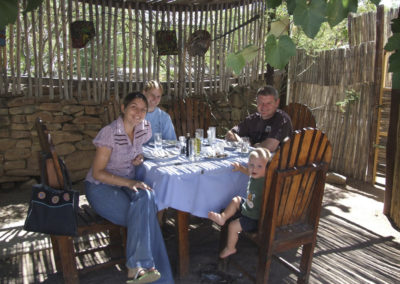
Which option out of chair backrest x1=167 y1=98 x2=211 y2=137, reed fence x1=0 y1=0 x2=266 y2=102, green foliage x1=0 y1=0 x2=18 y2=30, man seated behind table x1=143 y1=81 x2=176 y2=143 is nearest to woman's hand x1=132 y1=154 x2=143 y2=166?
man seated behind table x1=143 y1=81 x2=176 y2=143

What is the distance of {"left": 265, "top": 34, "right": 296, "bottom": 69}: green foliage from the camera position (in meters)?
1.27

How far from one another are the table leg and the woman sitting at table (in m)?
0.19

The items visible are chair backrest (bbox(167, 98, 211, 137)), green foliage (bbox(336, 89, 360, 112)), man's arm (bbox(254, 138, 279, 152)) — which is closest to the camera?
man's arm (bbox(254, 138, 279, 152))

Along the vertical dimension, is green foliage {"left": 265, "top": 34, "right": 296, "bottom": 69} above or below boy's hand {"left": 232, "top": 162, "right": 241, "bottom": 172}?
above

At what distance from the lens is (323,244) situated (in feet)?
11.4

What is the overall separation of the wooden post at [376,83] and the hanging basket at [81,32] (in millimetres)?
3856

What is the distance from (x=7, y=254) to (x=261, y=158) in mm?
2372

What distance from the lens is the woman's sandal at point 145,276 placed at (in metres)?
2.33

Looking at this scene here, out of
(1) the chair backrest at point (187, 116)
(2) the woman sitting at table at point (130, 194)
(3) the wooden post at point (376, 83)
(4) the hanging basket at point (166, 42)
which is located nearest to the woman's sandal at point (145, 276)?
(2) the woman sitting at table at point (130, 194)

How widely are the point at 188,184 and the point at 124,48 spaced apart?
3031 millimetres

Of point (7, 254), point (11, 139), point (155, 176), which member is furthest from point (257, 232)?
point (11, 139)

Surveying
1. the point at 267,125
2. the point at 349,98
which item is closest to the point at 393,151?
the point at 267,125

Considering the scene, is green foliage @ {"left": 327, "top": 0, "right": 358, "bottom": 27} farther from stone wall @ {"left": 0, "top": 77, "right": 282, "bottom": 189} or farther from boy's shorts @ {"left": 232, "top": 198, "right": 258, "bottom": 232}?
stone wall @ {"left": 0, "top": 77, "right": 282, "bottom": 189}

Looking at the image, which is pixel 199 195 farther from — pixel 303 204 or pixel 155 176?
pixel 303 204
